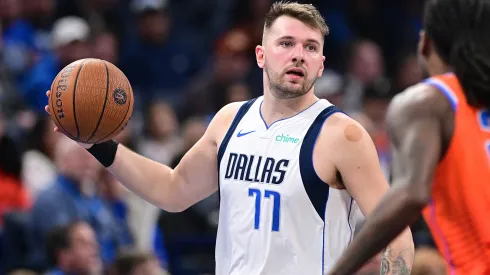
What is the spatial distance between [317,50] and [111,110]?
1.20m

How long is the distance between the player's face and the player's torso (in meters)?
1.71

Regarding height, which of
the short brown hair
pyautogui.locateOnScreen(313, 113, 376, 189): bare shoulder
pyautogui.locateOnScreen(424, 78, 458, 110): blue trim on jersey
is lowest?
pyautogui.locateOnScreen(313, 113, 376, 189): bare shoulder

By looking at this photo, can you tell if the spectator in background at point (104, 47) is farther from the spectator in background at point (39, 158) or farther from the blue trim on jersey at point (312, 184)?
the blue trim on jersey at point (312, 184)

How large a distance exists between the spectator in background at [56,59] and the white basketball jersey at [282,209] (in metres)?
5.15

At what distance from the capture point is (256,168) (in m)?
5.09

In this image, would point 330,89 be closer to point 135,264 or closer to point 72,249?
point 135,264

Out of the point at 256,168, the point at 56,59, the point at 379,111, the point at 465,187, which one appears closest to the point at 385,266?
the point at 256,168

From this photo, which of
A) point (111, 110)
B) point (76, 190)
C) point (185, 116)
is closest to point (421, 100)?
point (111, 110)

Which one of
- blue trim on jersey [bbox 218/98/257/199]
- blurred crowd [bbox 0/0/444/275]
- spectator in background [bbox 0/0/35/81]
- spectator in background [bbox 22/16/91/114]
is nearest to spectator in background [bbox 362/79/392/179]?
blurred crowd [bbox 0/0/444/275]

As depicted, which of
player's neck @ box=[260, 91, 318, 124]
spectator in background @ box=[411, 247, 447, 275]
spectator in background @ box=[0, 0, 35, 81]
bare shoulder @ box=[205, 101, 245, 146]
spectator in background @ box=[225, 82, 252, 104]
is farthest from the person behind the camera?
spectator in background @ box=[225, 82, 252, 104]

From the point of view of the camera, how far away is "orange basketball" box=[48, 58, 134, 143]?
5.30 m

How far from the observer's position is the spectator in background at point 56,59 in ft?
33.0

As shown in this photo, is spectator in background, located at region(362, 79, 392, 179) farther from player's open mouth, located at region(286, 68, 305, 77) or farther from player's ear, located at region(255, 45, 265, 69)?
player's open mouth, located at region(286, 68, 305, 77)

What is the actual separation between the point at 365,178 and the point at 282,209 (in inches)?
18.2
